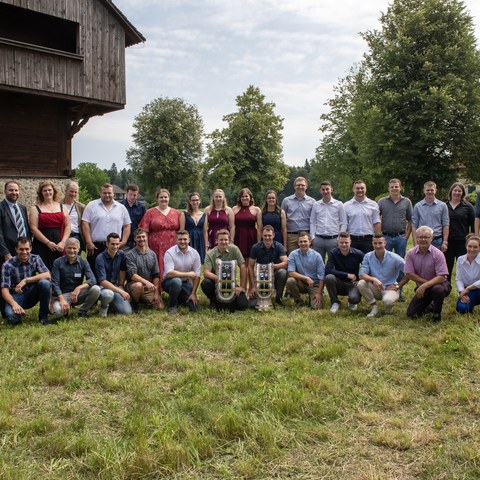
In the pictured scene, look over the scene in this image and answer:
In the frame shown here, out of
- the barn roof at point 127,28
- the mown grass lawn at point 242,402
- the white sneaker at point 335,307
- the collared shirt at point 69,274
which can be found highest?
the barn roof at point 127,28

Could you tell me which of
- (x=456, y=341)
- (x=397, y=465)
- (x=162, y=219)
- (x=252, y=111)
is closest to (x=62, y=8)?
(x=162, y=219)

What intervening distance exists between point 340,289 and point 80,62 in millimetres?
10900

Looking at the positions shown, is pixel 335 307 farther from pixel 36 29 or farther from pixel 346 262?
pixel 36 29

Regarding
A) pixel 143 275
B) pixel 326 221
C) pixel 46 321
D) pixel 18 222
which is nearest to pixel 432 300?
pixel 326 221

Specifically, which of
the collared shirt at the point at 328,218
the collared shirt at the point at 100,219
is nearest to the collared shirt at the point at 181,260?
the collared shirt at the point at 100,219

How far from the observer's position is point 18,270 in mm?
7070

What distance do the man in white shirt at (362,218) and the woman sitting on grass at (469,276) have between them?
1747 millimetres

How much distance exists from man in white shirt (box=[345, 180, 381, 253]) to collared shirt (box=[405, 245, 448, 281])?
4.23ft

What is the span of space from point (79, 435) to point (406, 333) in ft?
13.8

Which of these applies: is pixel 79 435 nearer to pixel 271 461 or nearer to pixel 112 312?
pixel 271 461

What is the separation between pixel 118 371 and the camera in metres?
5.08

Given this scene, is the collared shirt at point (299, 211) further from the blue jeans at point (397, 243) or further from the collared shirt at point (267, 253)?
the blue jeans at point (397, 243)

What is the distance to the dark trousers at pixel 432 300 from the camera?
269 inches

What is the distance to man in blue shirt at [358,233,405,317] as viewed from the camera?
24.6ft
